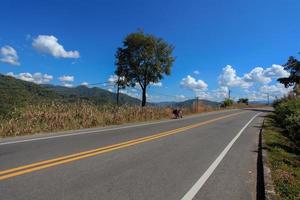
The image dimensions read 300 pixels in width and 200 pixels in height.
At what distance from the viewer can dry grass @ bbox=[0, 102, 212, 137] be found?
43.9 ft

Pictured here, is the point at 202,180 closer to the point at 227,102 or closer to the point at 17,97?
the point at 17,97

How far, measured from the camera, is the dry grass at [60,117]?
1338cm

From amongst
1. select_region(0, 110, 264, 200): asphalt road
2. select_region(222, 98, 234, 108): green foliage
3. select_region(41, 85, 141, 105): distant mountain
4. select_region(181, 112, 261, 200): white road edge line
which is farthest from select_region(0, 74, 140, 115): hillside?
select_region(222, 98, 234, 108): green foliage

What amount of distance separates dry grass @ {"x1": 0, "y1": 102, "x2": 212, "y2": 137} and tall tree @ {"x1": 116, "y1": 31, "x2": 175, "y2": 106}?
1439 centimetres

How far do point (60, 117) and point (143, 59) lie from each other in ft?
74.3

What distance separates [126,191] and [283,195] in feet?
9.34

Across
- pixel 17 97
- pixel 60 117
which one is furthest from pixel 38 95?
pixel 60 117

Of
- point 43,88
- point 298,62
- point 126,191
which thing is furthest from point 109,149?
point 298,62

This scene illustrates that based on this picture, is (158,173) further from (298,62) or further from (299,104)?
(298,62)

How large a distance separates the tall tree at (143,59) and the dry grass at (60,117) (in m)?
14.4

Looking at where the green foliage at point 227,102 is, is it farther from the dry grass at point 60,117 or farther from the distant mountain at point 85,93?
the dry grass at point 60,117

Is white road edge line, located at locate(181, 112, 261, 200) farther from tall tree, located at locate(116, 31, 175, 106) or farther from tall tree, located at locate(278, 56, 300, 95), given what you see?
tall tree, located at locate(278, 56, 300, 95)

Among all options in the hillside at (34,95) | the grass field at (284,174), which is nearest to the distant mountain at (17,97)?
the hillside at (34,95)

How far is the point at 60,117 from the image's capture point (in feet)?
52.7
